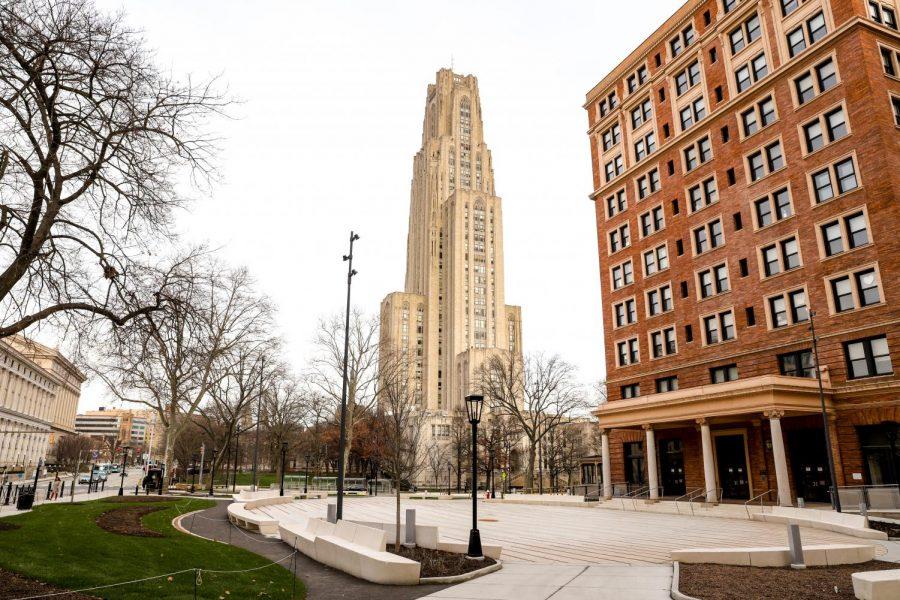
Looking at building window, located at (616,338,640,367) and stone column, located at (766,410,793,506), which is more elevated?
building window, located at (616,338,640,367)

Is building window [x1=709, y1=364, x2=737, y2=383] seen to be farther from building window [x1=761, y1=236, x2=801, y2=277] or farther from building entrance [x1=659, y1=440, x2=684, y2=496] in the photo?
building window [x1=761, y1=236, x2=801, y2=277]

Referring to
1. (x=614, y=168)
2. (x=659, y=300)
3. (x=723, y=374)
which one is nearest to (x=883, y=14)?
(x=614, y=168)

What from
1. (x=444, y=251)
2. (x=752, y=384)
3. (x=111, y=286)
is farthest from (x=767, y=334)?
(x=444, y=251)

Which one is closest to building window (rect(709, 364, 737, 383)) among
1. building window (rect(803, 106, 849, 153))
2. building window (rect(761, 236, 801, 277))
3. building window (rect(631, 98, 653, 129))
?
building window (rect(761, 236, 801, 277))

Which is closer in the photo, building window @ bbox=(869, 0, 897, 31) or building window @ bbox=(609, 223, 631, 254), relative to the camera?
building window @ bbox=(869, 0, 897, 31)

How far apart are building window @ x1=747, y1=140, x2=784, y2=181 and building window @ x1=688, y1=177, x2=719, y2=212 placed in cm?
272

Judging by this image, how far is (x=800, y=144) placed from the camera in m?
32.7

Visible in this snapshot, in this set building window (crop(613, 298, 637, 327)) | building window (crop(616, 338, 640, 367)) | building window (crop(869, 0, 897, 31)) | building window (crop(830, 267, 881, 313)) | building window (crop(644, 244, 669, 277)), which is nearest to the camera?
building window (crop(830, 267, 881, 313))

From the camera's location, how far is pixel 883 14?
107 feet

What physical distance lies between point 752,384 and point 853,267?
791 cm

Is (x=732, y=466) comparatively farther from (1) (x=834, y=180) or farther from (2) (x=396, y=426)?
(2) (x=396, y=426)

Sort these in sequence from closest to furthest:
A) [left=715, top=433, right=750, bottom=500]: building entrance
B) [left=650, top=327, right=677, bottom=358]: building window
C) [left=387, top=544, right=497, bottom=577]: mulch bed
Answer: [left=387, top=544, right=497, bottom=577]: mulch bed, [left=715, top=433, right=750, bottom=500]: building entrance, [left=650, top=327, right=677, bottom=358]: building window

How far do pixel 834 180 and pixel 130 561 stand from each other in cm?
3516

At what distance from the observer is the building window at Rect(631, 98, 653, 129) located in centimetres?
4550
